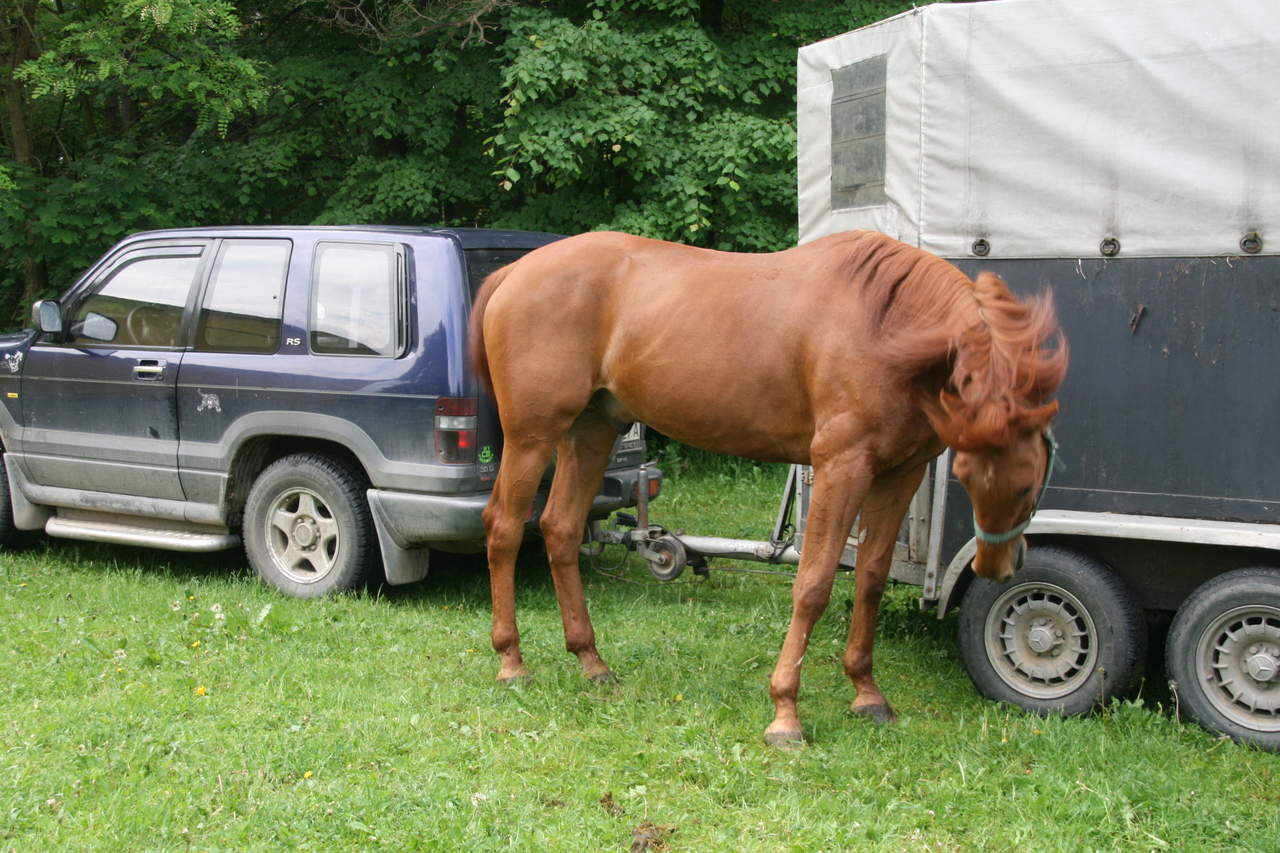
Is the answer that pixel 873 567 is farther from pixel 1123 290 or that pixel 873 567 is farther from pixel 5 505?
pixel 5 505

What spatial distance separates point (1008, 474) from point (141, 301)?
5322mm

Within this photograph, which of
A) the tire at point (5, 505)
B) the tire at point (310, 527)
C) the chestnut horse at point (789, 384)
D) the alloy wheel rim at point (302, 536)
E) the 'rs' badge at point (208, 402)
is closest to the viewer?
the chestnut horse at point (789, 384)

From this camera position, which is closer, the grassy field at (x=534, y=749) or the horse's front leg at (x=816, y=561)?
the grassy field at (x=534, y=749)

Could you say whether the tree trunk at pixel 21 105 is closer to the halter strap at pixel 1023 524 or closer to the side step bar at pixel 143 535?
the side step bar at pixel 143 535

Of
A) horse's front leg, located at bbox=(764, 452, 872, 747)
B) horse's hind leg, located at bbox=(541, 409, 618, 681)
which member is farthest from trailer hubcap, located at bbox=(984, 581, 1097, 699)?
horse's hind leg, located at bbox=(541, 409, 618, 681)

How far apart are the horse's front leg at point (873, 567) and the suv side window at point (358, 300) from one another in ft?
8.73

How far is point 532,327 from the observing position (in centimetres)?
442

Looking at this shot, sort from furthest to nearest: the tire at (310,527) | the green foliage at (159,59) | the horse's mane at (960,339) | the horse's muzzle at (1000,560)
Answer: the green foliage at (159,59) < the tire at (310,527) < the horse's muzzle at (1000,560) < the horse's mane at (960,339)

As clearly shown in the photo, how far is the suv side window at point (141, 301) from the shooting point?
245 inches

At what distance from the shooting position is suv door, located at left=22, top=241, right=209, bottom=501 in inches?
243

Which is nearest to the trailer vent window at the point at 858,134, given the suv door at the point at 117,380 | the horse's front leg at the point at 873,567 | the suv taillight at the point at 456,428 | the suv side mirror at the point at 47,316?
the horse's front leg at the point at 873,567

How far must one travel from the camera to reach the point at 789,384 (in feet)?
13.2

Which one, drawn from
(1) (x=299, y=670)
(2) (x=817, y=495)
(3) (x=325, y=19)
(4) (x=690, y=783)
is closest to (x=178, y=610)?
(1) (x=299, y=670)

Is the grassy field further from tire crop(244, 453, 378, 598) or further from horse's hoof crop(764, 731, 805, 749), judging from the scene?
tire crop(244, 453, 378, 598)
